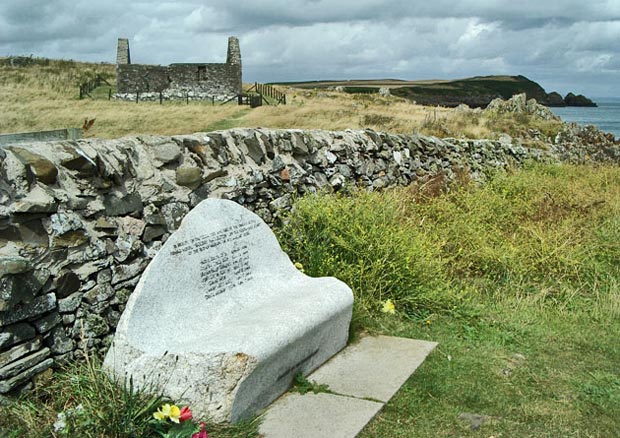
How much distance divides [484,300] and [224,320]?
2.89m

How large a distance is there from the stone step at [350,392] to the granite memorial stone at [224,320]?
0.11 m

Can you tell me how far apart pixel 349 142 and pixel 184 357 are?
4.93m

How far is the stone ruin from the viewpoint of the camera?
108 ft

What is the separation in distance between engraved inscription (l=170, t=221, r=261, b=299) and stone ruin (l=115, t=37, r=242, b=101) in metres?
29.2

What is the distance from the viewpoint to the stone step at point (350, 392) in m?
3.52

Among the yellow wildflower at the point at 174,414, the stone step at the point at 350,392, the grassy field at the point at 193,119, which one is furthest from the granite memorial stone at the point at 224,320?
the grassy field at the point at 193,119

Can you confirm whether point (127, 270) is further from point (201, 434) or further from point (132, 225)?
point (201, 434)

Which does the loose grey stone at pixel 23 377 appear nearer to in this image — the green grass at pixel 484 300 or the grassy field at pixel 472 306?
the grassy field at pixel 472 306

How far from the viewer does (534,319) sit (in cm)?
550

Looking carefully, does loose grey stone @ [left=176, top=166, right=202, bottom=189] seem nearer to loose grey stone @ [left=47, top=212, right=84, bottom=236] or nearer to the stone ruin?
loose grey stone @ [left=47, top=212, right=84, bottom=236]

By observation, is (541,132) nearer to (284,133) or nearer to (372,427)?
(284,133)

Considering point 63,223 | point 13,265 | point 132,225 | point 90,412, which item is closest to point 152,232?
point 132,225

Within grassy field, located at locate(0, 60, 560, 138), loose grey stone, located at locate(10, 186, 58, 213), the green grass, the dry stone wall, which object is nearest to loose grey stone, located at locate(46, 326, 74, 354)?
the dry stone wall

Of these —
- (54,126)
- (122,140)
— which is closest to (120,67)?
(54,126)
